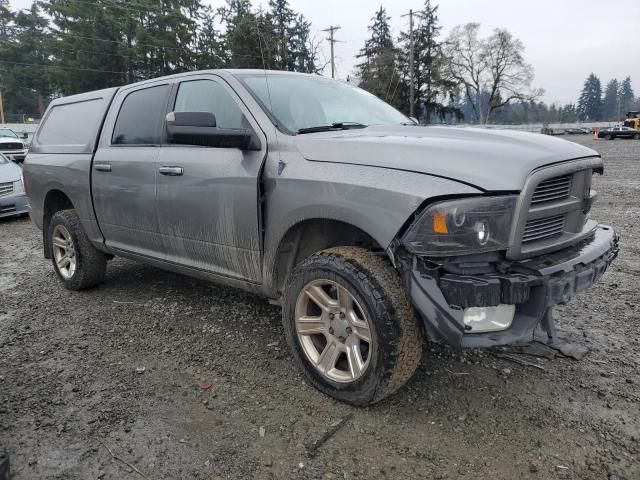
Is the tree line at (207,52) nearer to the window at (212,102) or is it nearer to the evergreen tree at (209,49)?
the evergreen tree at (209,49)

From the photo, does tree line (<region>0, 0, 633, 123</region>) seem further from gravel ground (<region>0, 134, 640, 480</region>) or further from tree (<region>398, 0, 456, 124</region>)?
gravel ground (<region>0, 134, 640, 480</region>)

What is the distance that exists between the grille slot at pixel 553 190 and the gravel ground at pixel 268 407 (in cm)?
111

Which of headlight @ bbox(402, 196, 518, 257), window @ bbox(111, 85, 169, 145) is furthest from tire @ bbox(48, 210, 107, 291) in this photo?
headlight @ bbox(402, 196, 518, 257)

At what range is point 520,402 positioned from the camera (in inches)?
104

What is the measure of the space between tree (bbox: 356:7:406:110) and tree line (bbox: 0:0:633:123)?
0.42ft

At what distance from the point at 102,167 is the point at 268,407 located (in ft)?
8.43

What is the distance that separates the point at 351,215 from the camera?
2.45 metres

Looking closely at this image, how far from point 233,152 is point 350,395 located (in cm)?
163

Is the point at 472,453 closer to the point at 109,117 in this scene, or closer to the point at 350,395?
the point at 350,395

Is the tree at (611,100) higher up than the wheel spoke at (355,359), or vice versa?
the tree at (611,100)

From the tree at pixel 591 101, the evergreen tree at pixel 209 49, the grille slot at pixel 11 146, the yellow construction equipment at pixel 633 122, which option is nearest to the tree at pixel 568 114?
the tree at pixel 591 101

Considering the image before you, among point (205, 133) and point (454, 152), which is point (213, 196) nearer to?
point (205, 133)

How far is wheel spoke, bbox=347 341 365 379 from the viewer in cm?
254

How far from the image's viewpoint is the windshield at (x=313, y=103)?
10.2 feet
